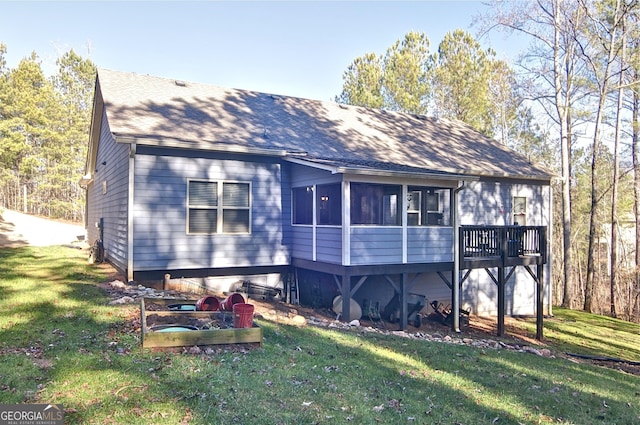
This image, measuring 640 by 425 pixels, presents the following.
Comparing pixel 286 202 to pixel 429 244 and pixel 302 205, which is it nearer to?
pixel 302 205

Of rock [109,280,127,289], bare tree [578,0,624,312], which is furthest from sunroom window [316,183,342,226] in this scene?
bare tree [578,0,624,312]

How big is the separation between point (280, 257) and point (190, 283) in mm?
2455

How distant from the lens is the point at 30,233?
23516 mm

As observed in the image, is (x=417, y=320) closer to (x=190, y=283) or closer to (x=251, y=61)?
(x=190, y=283)

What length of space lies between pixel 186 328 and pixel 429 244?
7.38 m

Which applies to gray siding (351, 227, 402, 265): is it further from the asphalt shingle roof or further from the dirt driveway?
the dirt driveway

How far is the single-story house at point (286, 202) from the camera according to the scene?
10.8 m

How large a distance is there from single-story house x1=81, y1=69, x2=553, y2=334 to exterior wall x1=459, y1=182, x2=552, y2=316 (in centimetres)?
6

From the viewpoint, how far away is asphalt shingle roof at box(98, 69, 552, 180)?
37.8 ft

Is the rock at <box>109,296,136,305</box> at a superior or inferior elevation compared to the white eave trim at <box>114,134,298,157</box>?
inferior

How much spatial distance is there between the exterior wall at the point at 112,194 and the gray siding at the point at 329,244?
4585mm

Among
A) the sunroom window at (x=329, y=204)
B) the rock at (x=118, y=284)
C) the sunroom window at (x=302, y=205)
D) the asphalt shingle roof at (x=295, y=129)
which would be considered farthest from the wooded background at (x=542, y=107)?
the rock at (x=118, y=284)

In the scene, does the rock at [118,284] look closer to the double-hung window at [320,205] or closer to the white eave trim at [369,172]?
the double-hung window at [320,205]

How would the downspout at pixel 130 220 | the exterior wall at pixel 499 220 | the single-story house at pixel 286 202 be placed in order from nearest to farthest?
the downspout at pixel 130 220, the single-story house at pixel 286 202, the exterior wall at pixel 499 220
